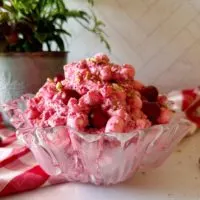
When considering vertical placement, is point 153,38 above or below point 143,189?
above

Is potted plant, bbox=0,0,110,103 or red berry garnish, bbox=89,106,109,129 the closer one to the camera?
red berry garnish, bbox=89,106,109,129

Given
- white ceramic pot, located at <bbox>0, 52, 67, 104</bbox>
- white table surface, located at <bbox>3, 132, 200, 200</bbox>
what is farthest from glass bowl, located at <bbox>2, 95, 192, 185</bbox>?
white ceramic pot, located at <bbox>0, 52, 67, 104</bbox>

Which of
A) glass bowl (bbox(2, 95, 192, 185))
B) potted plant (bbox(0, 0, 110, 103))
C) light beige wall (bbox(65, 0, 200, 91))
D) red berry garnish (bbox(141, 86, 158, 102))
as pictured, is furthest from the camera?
light beige wall (bbox(65, 0, 200, 91))

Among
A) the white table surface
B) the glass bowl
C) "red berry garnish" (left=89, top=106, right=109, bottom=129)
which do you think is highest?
"red berry garnish" (left=89, top=106, right=109, bottom=129)

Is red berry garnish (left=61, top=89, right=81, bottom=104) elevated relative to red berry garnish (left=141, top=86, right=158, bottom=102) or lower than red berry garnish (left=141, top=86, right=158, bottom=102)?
elevated

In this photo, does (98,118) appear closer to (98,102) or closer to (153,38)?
(98,102)

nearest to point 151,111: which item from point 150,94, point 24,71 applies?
point 150,94

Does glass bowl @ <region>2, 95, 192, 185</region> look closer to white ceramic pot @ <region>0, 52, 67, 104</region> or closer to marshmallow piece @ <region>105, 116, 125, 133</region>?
marshmallow piece @ <region>105, 116, 125, 133</region>

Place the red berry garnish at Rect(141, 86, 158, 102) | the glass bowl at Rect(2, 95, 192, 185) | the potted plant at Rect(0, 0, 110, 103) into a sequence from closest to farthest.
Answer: the glass bowl at Rect(2, 95, 192, 185), the red berry garnish at Rect(141, 86, 158, 102), the potted plant at Rect(0, 0, 110, 103)
